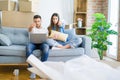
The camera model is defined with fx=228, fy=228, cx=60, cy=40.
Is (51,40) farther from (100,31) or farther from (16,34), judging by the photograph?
(100,31)

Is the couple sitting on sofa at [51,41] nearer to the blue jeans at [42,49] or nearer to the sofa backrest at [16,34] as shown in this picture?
the blue jeans at [42,49]

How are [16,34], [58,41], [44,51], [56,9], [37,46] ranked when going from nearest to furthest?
[44,51]
[37,46]
[58,41]
[16,34]
[56,9]

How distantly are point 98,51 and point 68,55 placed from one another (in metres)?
1.34

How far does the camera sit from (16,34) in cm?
418

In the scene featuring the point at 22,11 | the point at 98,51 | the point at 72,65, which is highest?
the point at 22,11

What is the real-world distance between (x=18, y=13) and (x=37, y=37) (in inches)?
48.9

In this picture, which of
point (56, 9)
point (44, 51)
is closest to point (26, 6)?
point (56, 9)

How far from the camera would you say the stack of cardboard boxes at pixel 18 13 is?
4.58m

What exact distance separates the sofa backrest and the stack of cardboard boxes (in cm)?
43

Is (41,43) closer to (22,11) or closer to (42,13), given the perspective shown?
(22,11)

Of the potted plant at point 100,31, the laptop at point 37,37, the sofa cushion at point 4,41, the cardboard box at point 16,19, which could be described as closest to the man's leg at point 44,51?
the laptop at point 37,37

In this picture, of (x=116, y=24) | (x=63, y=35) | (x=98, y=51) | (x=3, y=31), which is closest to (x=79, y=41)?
(x=63, y=35)

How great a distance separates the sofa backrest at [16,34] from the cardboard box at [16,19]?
41cm

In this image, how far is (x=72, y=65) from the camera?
1.94ft
